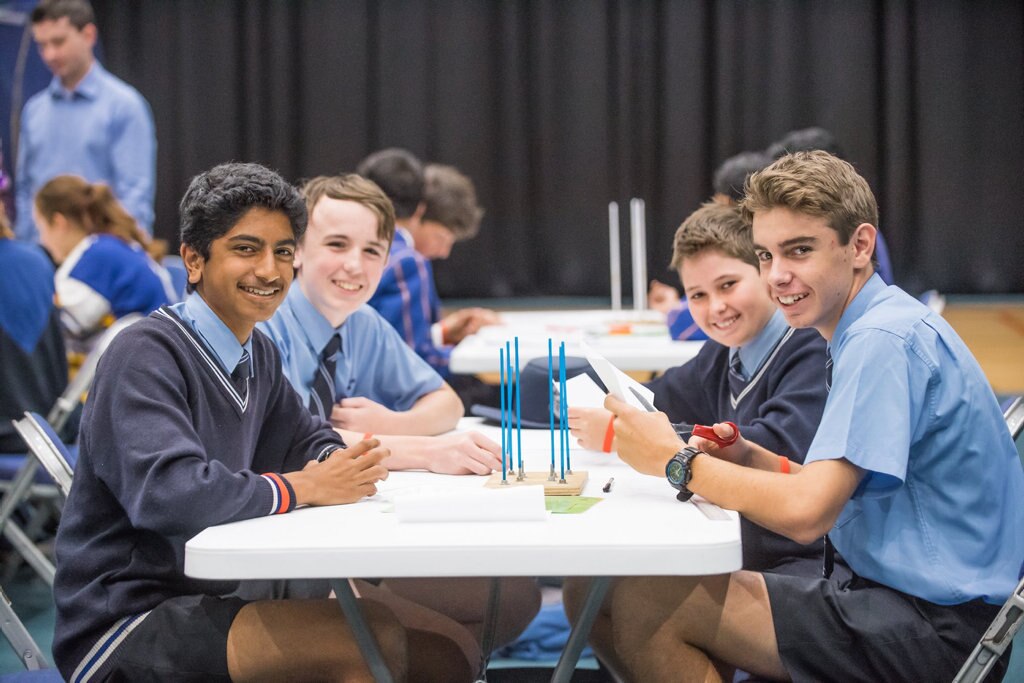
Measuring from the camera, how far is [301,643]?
1522 mm

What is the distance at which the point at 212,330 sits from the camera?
67.4 inches

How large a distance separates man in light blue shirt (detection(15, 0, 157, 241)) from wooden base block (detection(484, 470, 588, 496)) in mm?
4311

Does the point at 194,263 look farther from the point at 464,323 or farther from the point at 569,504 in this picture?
the point at 464,323

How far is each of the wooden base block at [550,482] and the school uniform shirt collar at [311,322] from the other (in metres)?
0.74

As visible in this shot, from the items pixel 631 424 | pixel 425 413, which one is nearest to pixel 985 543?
pixel 631 424

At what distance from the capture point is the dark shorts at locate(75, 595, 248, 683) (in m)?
1.53

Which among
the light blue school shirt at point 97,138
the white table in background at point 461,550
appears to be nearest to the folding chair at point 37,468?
the white table in background at point 461,550

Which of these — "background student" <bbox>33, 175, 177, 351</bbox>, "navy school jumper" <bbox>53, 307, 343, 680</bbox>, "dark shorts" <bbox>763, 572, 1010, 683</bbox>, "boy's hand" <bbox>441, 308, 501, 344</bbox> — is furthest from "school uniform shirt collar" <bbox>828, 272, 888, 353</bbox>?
"boy's hand" <bbox>441, 308, 501, 344</bbox>

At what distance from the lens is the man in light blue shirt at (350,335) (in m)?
2.37

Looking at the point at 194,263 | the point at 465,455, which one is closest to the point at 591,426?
the point at 465,455

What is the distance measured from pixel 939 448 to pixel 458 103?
798 cm

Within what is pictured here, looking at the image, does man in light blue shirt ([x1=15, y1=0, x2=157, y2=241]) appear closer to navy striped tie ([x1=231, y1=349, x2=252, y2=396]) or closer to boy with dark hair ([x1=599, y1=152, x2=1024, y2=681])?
navy striped tie ([x1=231, y1=349, x2=252, y2=396])

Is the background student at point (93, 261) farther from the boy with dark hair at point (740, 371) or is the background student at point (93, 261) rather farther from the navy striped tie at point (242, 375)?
the navy striped tie at point (242, 375)

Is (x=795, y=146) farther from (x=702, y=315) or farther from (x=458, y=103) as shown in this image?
(x=458, y=103)
